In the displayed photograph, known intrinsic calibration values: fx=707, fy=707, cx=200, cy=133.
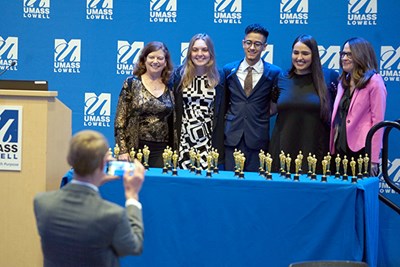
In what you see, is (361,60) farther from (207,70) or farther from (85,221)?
(85,221)

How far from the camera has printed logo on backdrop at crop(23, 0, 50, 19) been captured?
702cm

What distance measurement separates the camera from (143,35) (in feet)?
22.4

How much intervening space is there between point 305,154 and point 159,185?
5.09 ft

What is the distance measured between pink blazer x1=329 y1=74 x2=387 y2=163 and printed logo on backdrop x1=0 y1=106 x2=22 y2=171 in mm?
2567

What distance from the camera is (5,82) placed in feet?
16.8

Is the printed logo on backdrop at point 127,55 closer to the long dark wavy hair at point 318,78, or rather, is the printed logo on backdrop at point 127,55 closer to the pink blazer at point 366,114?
the long dark wavy hair at point 318,78

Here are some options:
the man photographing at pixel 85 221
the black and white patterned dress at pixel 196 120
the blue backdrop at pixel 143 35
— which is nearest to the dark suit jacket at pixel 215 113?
the black and white patterned dress at pixel 196 120

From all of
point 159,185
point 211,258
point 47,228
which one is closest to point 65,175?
point 159,185

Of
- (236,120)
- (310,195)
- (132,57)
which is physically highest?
(132,57)

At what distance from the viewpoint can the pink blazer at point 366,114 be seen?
571 centimetres

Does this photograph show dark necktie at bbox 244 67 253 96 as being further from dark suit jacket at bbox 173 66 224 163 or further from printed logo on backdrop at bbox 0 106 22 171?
printed logo on backdrop at bbox 0 106 22 171

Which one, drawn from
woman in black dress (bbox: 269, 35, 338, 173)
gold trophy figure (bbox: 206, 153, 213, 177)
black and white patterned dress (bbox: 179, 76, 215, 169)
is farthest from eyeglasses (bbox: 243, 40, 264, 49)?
gold trophy figure (bbox: 206, 153, 213, 177)

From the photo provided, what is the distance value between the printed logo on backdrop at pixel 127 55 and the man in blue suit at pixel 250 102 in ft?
3.96

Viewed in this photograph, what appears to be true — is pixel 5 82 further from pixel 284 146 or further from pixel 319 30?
pixel 319 30
